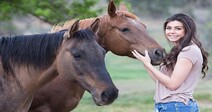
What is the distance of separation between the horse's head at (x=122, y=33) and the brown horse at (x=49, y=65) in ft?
3.35

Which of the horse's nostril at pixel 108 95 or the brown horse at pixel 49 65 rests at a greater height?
the brown horse at pixel 49 65

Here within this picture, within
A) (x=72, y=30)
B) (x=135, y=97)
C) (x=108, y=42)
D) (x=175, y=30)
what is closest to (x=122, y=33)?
(x=108, y=42)

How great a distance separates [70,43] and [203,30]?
79.7 feet

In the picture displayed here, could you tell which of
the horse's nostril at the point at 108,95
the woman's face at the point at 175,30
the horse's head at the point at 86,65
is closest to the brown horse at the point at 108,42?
the horse's head at the point at 86,65

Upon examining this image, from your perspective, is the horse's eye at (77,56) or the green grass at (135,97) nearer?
the horse's eye at (77,56)

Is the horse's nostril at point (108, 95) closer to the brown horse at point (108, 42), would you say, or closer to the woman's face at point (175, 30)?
the woman's face at point (175, 30)

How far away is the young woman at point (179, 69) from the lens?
4.98m

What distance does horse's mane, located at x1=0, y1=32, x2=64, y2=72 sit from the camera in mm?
5492

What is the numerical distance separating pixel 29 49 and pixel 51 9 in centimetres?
715

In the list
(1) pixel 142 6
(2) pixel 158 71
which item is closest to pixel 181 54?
(2) pixel 158 71

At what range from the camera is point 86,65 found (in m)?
5.29

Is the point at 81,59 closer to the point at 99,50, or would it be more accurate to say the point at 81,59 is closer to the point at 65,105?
the point at 99,50

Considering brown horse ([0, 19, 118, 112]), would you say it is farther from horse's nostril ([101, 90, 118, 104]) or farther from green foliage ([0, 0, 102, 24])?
green foliage ([0, 0, 102, 24])

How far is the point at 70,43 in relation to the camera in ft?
17.7
